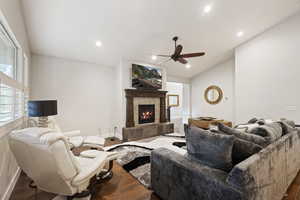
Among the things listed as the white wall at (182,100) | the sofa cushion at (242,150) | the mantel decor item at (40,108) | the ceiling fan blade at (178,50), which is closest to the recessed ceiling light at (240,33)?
the ceiling fan blade at (178,50)

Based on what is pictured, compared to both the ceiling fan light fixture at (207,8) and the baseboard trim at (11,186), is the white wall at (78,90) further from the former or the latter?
the ceiling fan light fixture at (207,8)

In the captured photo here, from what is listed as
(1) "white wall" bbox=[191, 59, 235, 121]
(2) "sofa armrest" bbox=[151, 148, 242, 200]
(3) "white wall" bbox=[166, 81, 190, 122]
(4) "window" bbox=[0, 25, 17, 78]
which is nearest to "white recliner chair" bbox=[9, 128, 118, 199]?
(2) "sofa armrest" bbox=[151, 148, 242, 200]

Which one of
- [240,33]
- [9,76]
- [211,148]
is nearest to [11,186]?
[9,76]

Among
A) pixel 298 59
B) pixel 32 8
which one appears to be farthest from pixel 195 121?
pixel 32 8

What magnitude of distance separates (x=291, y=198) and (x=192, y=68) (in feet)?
16.0

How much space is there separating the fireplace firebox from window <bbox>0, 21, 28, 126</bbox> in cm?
320

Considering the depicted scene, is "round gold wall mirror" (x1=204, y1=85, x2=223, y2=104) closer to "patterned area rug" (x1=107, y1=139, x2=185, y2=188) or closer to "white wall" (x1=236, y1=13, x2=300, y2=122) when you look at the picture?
"white wall" (x1=236, y1=13, x2=300, y2=122)

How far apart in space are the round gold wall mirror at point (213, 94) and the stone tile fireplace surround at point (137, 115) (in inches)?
89.7

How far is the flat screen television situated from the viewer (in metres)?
4.59

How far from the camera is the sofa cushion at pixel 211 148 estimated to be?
1223mm

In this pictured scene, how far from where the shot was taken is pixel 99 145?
2697 mm

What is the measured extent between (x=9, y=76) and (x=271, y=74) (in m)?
6.28

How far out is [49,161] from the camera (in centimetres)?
116

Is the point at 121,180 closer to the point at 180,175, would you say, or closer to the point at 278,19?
the point at 180,175
